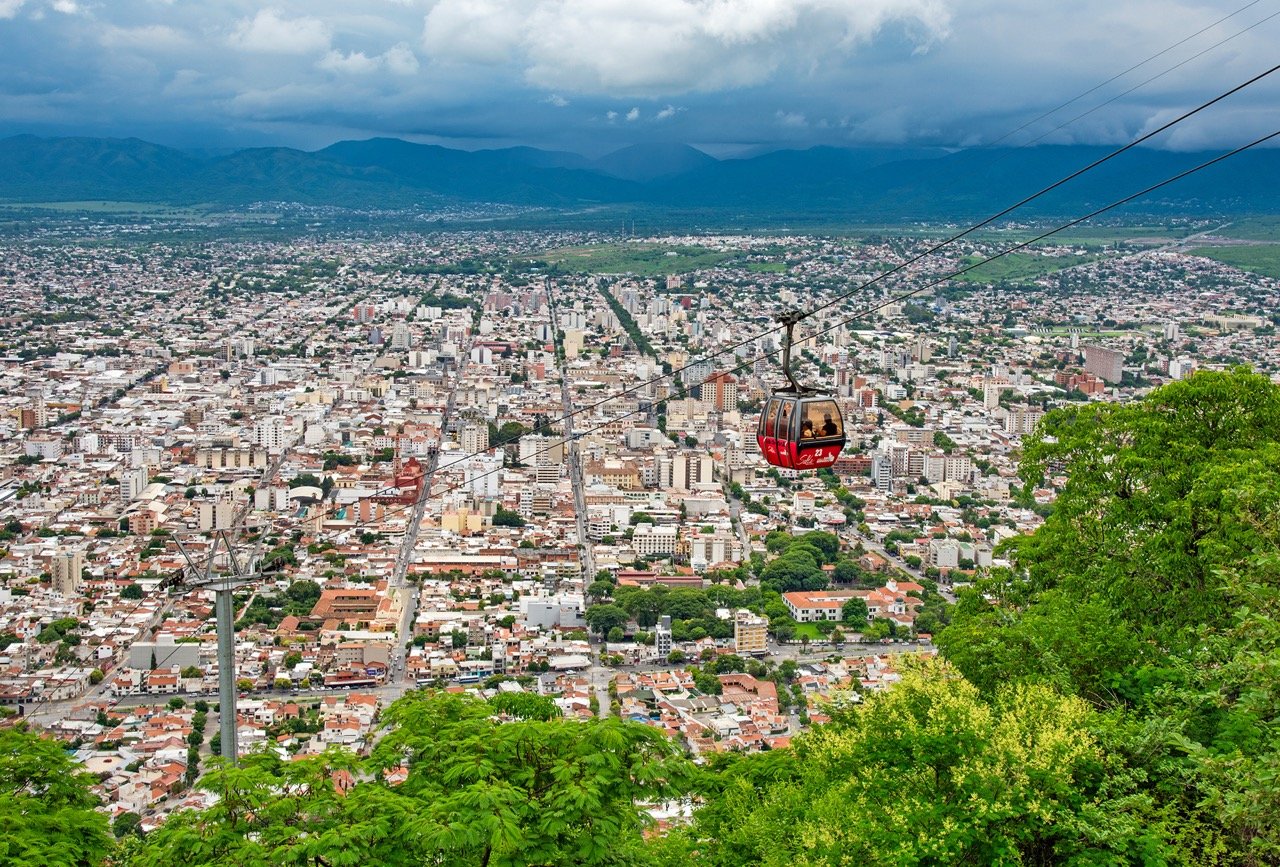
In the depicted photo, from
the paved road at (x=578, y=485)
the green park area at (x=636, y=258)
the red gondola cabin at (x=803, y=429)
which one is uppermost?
the red gondola cabin at (x=803, y=429)

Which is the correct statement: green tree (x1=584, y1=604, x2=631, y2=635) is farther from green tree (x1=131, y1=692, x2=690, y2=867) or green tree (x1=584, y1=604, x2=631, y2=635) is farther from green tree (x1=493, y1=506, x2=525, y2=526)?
green tree (x1=131, y1=692, x2=690, y2=867)

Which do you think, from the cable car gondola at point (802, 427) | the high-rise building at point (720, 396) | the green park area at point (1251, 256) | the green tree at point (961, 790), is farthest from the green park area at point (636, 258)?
the green tree at point (961, 790)

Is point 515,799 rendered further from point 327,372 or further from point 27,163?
point 27,163

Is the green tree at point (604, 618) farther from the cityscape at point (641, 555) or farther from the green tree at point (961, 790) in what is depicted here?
the green tree at point (961, 790)

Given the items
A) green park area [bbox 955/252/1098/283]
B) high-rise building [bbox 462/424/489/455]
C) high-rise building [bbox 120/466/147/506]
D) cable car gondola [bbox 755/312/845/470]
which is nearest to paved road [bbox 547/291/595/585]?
high-rise building [bbox 462/424/489/455]

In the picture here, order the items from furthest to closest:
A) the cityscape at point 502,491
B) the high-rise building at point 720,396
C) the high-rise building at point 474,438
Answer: the high-rise building at point 720,396
the high-rise building at point 474,438
the cityscape at point 502,491

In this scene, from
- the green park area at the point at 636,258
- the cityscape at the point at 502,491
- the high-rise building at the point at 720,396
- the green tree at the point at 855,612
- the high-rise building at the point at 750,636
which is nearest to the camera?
the cityscape at the point at 502,491

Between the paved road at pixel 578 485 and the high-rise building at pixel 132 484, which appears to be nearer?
the paved road at pixel 578 485
